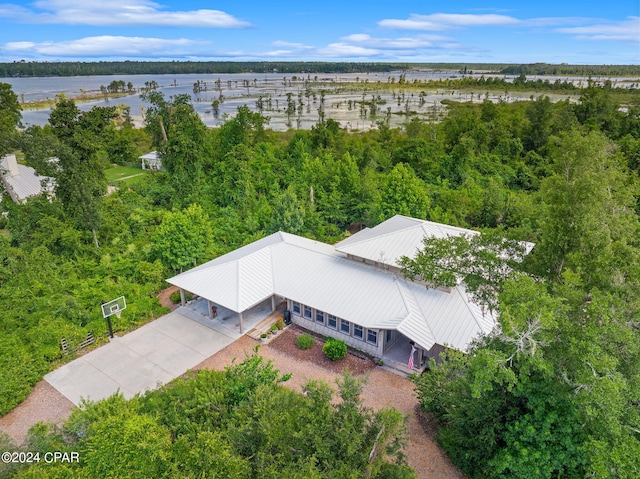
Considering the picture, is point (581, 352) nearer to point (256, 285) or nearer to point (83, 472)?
point (83, 472)

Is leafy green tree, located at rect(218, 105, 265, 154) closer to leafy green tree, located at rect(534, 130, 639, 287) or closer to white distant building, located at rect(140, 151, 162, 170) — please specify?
white distant building, located at rect(140, 151, 162, 170)

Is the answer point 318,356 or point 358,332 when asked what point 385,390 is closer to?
point 358,332

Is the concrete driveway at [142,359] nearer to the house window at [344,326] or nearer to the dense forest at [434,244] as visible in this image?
the dense forest at [434,244]

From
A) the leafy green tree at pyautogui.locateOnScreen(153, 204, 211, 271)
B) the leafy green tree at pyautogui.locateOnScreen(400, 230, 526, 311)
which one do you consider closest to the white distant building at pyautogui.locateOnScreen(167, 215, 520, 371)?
the leafy green tree at pyautogui.locateOnScreen(400, 230, 526, 311)

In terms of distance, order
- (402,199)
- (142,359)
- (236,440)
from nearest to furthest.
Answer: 1. (236,440)
2. (142,359)
3. (402,199)

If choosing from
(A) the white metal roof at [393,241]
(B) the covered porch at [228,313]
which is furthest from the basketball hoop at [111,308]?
(A) the white metal roof at [393,241]

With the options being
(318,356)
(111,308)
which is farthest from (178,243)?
(318,356)

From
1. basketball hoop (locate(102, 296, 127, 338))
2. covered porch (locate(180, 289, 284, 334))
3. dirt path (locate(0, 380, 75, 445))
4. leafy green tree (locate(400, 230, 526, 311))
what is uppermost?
leafy green tree (locate(400, 230, 526, 311))
